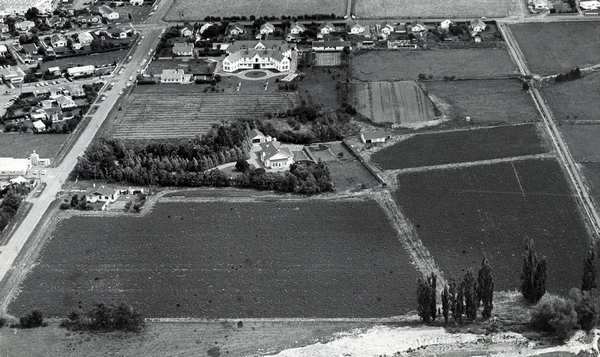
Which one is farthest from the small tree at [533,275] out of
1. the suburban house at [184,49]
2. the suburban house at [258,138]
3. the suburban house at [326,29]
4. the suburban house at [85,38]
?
the suburban house at [85,38]

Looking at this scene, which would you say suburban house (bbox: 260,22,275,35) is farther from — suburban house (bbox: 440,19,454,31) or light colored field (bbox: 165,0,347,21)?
suburban house (bbox: 440,19,454,31)

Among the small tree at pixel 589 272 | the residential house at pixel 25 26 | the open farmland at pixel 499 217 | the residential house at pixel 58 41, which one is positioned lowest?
the small tree at pixel 589 272

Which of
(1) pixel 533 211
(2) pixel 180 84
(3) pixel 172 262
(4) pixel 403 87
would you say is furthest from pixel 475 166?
(2) pixel 180 84

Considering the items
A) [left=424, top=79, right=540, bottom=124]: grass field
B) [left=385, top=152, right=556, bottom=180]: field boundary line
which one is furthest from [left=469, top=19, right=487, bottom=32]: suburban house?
[left=385, top=152, right=556, bottom=180]: field boundary line

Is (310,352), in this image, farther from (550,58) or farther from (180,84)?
(550,58)

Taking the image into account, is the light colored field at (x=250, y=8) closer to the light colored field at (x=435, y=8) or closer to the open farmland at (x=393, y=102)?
the light colored field at (x=435, y=8)
